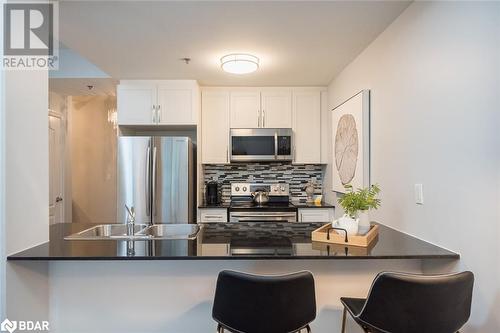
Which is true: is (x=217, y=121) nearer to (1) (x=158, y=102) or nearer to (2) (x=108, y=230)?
(1) (x=158, y=102)

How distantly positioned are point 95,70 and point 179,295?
8.77 feet

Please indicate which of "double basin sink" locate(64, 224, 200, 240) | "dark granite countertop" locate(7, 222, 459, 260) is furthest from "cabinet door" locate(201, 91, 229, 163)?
"dark granite countertop" locate(7, 222, 459, 260)

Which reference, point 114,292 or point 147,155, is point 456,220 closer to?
point 114,292

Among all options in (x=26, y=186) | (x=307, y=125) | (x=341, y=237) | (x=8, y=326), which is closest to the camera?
(x=8, y=326)

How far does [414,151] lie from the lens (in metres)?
1.76

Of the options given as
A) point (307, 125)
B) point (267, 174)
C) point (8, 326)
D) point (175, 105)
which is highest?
point (175, 105)

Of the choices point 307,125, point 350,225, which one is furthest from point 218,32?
point 307,125

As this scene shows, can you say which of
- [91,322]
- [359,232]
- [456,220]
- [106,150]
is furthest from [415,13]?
[106,150]

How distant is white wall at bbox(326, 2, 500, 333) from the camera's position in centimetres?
124

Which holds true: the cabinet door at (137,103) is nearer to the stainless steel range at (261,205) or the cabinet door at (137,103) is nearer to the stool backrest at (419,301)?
the stainless steel range at (261,205)

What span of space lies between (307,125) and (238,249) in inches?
99.7

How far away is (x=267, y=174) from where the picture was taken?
13.0 ft

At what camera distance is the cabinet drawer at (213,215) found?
11.2 ft

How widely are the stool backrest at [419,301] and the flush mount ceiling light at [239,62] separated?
6.66ft
